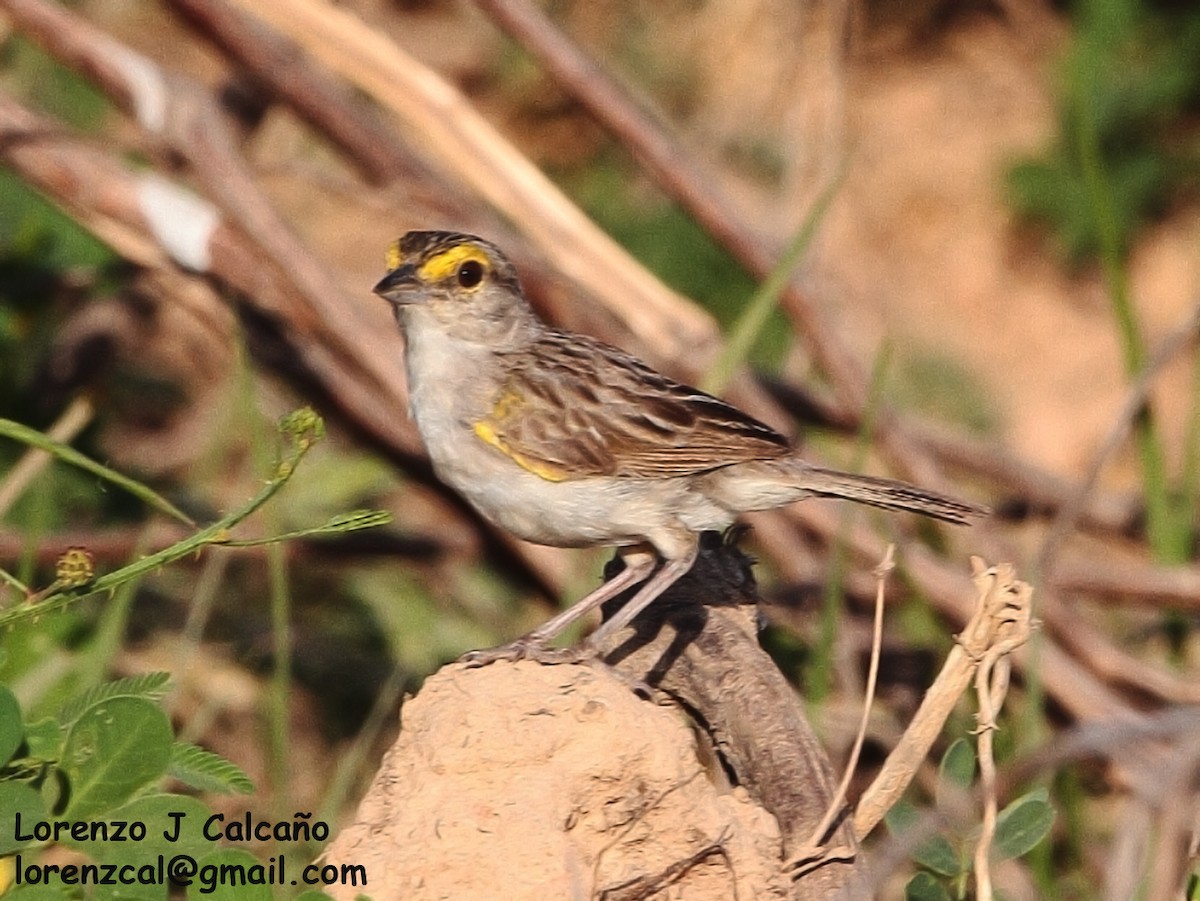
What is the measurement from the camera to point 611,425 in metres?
5.30

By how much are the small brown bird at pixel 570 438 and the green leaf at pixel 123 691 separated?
132 centimetres

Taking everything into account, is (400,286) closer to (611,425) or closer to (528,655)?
(611,425)

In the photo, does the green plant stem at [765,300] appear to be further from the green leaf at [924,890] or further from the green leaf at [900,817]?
the green leaf at [924,890]

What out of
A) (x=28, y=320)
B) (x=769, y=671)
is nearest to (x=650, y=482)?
(x=769, y=671)

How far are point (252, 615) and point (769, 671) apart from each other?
522 cm

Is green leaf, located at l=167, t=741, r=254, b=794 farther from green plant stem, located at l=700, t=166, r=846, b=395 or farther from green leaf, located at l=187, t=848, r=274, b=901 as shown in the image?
green plant stem, located at l=700, t=166, r=846, b=395

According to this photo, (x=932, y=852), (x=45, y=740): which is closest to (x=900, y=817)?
(x=932, y=852)

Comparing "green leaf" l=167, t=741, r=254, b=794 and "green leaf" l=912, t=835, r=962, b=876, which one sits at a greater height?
"green leaf" l=167, t=741, r=254, b=794

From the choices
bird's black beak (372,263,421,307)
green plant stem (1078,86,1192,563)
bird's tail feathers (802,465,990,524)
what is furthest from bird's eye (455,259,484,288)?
green plant stem (1078,86,1192,563)

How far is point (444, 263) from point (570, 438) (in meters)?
0.69

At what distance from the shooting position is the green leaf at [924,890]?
390cm

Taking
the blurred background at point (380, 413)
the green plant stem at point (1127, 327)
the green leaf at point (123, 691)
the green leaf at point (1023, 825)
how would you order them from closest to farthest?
the green leaf at point (123, 691), the green leaf at point (1023, 825), the green plant stem at point (1127, 327), the blurred background at point (380, 413)

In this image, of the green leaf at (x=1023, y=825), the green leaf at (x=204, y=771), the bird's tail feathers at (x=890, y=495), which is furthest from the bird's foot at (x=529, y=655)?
the bird's tail feathers at (x=890, y=495)

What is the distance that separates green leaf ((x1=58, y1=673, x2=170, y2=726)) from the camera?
366 centimetres
